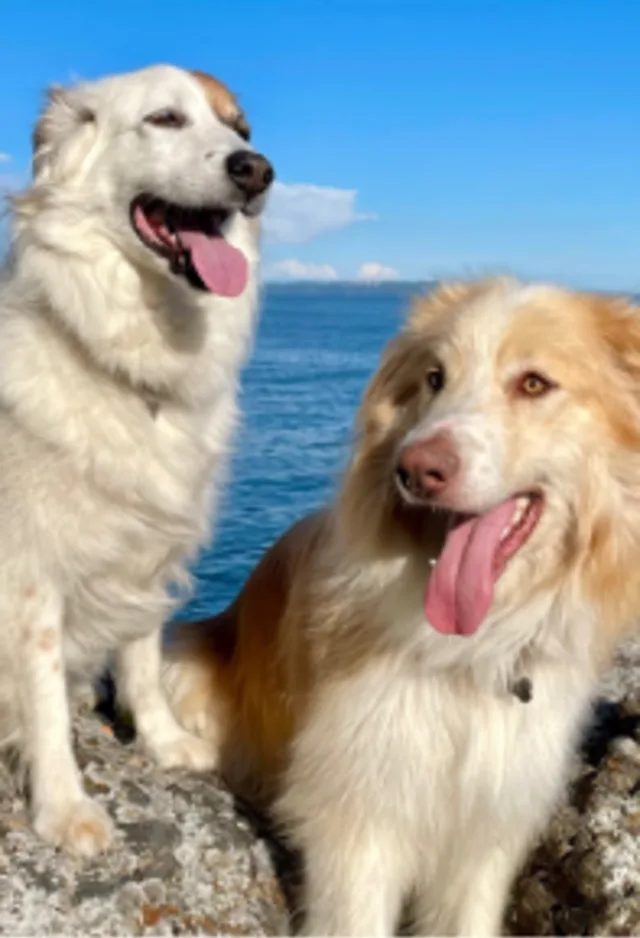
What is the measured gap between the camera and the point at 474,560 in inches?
120

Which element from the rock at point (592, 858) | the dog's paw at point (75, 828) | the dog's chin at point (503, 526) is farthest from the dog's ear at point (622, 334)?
the dog's paw at point (75, 828)

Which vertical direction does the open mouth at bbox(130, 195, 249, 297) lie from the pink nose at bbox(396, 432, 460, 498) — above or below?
above

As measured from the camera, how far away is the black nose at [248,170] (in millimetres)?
3750

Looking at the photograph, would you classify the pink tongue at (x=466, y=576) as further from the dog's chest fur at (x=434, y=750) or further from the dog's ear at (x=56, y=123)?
the dog's ear at (x=56, y=123)

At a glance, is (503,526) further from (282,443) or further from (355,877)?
(282,443)

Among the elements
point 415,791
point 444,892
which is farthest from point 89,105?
point 444,892

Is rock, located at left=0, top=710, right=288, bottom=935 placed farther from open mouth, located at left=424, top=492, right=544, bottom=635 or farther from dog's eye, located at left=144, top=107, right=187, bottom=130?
dog's eye, located at left=144, top=107, right=187, bottom=130

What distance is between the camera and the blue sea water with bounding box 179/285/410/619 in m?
4.60

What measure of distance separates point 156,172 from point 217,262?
1.21 ft

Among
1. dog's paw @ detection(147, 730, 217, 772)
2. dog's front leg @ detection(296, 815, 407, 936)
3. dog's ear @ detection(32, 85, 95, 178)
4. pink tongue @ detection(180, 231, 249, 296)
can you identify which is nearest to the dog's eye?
dog's ear @ detection(32, 85, 95, 178)

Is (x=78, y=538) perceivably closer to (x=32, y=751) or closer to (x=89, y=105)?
(x=32, y=751)

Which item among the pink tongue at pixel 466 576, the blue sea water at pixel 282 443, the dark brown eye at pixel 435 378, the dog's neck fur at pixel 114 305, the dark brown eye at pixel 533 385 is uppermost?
the dark brown eye at pixel 533 385

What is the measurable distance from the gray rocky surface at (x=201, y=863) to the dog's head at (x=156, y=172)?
1.83 metres

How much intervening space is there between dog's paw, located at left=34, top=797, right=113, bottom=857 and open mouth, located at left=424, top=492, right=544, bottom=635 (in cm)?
135
